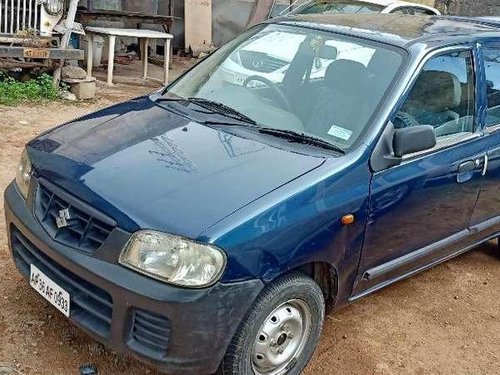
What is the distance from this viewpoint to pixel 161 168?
291 cm

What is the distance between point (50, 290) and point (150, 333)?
60 cm

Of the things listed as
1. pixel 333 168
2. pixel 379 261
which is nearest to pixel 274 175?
pixel 333 168

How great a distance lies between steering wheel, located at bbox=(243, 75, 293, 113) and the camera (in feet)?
11.5

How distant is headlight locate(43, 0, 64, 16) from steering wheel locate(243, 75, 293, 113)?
4.83m

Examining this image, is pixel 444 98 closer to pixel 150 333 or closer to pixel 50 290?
pixel 150 333

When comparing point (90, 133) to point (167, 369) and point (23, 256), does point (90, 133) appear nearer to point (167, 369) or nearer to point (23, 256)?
point (23, 256)

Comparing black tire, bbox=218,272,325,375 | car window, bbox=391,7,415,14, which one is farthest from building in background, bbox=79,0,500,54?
black tire, bbox=218,272,325,375

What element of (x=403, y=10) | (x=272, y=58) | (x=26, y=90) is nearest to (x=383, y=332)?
(x=272, y=58)

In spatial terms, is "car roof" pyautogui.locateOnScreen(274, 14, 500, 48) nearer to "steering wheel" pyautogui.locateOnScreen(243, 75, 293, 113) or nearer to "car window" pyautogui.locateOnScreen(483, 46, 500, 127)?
"car window" pyautogui.locateOnScreen(483, 46, 500, 127)

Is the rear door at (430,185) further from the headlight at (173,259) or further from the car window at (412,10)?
the car window at (412,10)

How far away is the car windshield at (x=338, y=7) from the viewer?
27.5 feet

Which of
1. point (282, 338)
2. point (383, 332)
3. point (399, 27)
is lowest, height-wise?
point (383, 332)

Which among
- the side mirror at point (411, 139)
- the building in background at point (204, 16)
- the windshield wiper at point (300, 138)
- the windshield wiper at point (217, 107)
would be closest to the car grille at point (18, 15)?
the building in background at point (204, 16)

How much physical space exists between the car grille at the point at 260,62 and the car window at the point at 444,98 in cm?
80
